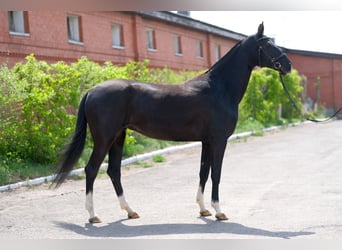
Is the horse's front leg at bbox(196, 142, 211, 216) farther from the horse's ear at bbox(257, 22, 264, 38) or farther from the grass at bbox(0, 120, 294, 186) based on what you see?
the grass at bbox(0, 120, 294, 186)

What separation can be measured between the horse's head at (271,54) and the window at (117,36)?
14003 mm

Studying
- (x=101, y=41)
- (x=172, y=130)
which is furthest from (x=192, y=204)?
(x=101, y=41)

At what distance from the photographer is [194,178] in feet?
31.1

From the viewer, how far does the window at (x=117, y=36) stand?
64.3ft

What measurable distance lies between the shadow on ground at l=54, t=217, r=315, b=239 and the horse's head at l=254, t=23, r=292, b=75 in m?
2.16

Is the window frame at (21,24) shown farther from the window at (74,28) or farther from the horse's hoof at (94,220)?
the horse's hoof at (94,220)

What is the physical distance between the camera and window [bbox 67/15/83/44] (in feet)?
55.4

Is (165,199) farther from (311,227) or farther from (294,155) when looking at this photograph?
(294,155)

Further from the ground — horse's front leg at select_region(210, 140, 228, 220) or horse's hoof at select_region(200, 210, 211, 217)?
horse's front leg at select_region(210, 140, 228, 220)

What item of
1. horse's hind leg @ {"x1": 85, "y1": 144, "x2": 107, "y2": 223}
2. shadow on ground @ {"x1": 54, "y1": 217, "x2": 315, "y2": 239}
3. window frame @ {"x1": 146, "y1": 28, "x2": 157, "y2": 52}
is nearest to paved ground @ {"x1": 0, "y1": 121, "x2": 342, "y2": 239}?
shadow on ground @ {"x1": 54, "y1": 217, "x2": 315, "y2": 239}

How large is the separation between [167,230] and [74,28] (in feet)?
42.9

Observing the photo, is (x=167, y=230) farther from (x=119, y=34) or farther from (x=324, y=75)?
(x=324, y=75)

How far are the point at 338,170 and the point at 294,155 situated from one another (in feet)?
9.70
